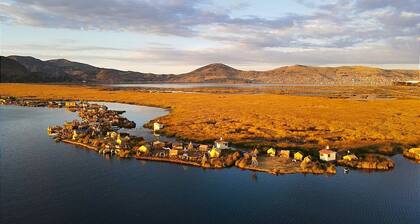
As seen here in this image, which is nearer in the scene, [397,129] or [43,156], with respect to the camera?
[43,156]

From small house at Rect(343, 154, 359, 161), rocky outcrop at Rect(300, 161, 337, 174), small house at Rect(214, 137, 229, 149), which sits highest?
small house at Rect(214, 137, 229, 149)

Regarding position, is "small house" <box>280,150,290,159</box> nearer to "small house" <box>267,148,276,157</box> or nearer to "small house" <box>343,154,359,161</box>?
"small house" <box>267,148,276,157</box>

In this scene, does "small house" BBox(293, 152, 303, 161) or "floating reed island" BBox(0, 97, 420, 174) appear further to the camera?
"small house" BBox(293, 152, 303, 161)

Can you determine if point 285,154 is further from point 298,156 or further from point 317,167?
point 317,167

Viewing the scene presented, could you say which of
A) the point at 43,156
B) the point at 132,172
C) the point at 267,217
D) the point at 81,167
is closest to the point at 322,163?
the point at 267,217

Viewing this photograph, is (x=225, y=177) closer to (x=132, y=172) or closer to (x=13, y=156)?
(x=132, y=172)

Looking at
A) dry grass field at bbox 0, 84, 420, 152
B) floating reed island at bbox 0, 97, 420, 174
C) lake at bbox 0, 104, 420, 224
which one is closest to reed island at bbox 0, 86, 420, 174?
floating reed island at bbox 0, 97, 420, 174

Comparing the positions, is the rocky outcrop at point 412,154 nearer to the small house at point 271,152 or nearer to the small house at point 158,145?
the small house at point 271,152

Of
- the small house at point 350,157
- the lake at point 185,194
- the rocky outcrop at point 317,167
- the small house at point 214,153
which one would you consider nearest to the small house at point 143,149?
the lake at point 185,194
